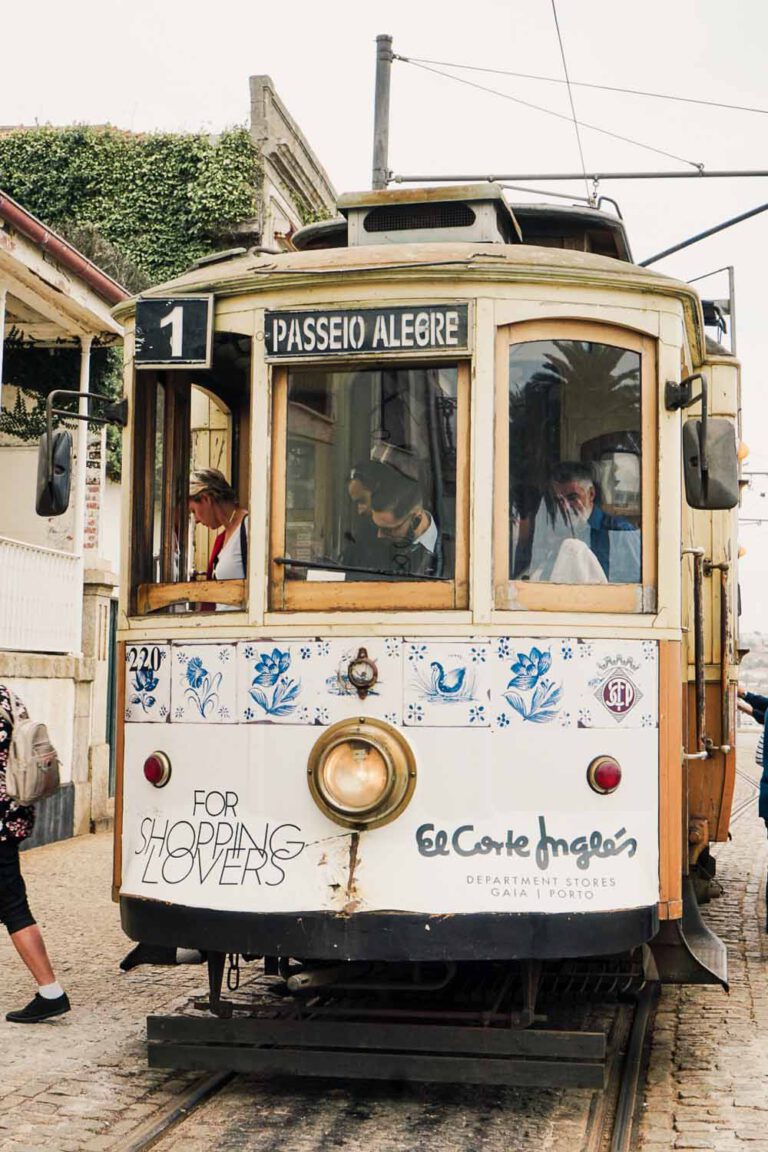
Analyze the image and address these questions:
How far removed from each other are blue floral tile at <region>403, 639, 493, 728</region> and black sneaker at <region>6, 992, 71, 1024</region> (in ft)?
8.71

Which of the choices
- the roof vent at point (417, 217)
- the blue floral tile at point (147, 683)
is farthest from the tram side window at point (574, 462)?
the blue floral tile at point (147, 683)

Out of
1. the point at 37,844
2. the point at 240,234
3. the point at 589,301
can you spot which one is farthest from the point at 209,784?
the point at 240,234

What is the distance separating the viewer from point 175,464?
5969 millimetres

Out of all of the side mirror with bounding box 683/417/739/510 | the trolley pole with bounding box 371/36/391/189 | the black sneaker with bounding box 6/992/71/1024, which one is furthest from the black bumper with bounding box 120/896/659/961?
the trolley pole with bounding box 371/36/391/189

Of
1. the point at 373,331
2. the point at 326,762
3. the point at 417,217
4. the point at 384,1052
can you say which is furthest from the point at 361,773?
the point at 417,217

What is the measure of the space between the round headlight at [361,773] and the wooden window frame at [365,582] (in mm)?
448

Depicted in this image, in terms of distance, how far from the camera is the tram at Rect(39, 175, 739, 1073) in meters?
5.15

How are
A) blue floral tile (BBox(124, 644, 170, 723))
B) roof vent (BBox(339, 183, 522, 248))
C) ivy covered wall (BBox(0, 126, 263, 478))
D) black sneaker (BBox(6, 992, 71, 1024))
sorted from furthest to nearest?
ivy covered wall (BBox(0, 126, 263, 478)), black sneaker (BBox(6, 992, 71, 1024)), roof vent (BBox(339, 183, 522, 248)), blue floral tile (BBox(124, 644, 170, 723))

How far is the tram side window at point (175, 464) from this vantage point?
19.1ft

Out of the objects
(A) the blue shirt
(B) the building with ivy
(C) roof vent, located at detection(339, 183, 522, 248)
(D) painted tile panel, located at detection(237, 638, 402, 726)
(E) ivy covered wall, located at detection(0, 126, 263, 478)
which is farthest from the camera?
(E) ivy covered wall, located at detection(0, 126, 263, 478)

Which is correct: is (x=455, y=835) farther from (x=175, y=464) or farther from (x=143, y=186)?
(x=143, y=186)

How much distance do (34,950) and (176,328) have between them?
2891 millimetres

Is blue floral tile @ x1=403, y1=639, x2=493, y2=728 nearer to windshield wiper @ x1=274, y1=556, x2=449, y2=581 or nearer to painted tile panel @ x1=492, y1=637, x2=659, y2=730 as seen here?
painted tile panel @ x1=492, y1=637, x2=659, y2=730

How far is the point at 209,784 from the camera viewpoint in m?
5.41
